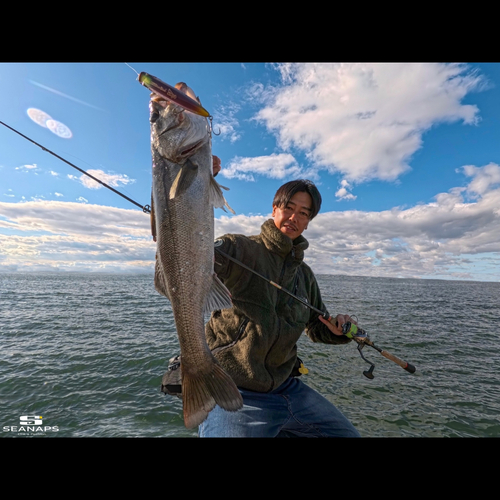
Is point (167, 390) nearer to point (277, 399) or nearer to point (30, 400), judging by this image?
point (277, 399)

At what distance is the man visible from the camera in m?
3.41

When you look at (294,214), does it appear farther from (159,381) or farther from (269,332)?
(159,381)

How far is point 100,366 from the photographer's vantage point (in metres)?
10.4

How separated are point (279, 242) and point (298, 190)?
84 cm

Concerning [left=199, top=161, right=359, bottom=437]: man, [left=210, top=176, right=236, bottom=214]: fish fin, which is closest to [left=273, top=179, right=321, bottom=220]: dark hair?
[left=199, top=161, right=359, bottom=437]: man

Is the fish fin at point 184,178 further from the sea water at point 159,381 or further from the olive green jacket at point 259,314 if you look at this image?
the sea water at point 159,381

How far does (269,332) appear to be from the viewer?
11.8 feet

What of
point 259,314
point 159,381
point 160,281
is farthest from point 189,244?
point 159,381

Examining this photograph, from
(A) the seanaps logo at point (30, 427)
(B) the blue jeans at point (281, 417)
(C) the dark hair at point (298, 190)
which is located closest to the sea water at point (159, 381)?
(A) the seanaps logo at point (30, 427)

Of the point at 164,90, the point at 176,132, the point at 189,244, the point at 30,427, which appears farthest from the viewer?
the point at 30,427

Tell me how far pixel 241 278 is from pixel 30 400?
8.47 metres

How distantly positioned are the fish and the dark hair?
4.66ft

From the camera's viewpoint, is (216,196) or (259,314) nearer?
(216,196)
